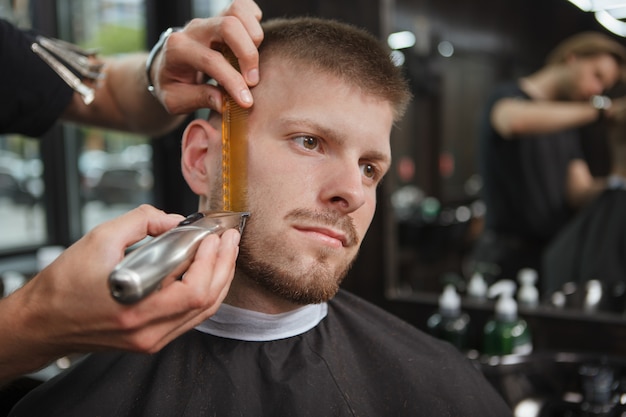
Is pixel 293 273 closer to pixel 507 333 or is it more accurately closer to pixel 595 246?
pixel 507 333

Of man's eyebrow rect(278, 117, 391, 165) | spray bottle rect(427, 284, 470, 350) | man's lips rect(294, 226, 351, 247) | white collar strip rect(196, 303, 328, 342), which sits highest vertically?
man's eyebrow rect(278, 117, 391, 165)

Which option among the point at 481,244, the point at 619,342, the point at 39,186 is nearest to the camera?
the point at 619,342

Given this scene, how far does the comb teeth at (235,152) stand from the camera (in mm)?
1237

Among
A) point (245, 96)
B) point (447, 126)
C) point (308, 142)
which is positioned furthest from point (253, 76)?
point (447, 126)

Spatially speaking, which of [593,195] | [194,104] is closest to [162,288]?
[194,104]

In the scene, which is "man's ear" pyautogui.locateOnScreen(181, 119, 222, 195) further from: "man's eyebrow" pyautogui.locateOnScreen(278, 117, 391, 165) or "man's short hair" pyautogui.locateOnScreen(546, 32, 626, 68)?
"man's short hair" pyautogui.locateOnScreen(546, 32, 626, 68)

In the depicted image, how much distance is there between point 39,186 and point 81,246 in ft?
11.6

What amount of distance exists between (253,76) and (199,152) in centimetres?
26

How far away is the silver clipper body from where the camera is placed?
2.28 ft

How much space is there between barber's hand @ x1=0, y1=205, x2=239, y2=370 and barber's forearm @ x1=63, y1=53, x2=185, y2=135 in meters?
0.79

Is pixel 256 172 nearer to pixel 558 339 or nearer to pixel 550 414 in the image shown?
pixel 550 414

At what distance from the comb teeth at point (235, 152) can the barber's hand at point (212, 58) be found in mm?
34

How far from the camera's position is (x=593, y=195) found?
Result: 2.12 meters

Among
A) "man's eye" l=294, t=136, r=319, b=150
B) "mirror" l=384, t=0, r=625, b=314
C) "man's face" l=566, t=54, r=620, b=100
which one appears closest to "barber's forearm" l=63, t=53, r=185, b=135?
"man's eye" l=294, t=136, r=319, b=150
